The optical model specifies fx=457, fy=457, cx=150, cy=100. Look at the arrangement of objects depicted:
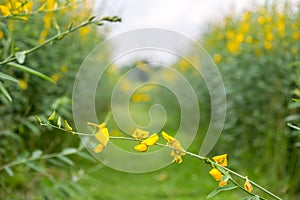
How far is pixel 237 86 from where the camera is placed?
5.07 m

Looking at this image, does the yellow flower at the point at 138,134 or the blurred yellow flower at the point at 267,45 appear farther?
the blurred yellow flower at the point at 267,45

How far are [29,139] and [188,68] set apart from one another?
5837mm

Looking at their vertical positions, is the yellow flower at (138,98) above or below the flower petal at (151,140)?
below

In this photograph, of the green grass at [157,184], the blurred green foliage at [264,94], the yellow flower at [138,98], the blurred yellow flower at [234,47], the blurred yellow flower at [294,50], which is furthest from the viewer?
the yellow flower at [138,98]

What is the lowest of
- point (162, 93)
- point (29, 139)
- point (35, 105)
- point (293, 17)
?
point (162, 93)

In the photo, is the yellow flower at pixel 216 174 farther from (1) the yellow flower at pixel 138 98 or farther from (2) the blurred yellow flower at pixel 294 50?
(1) the yellow flower at pixel 138 98

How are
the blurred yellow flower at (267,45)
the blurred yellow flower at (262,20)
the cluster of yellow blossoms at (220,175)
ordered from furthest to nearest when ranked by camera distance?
the blurred yellow flower at (262,20)
the blurred yellow flower at (267,45)
the cluster of yellow blossoms at (220,175)

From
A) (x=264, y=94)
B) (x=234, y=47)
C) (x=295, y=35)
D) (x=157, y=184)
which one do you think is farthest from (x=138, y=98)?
(x=295, y=35)

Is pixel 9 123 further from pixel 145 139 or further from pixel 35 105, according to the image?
pixel 145 139

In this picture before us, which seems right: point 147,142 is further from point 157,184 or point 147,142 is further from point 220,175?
point 157,184

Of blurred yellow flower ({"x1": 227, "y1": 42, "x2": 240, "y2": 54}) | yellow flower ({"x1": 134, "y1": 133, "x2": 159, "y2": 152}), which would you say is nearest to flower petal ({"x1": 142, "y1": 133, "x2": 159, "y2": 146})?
yellow flower ({"x1": 134, "y1": 133, "x2": 159, "y2": 152})

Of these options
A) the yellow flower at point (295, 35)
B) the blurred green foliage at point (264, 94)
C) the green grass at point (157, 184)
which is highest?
the yellow flower at point (295, 35)

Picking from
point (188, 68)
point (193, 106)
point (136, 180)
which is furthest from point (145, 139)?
point (188, 68)

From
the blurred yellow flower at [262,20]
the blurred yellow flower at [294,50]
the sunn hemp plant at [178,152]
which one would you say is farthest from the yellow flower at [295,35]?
the sunn hemp plant at [178,152]
